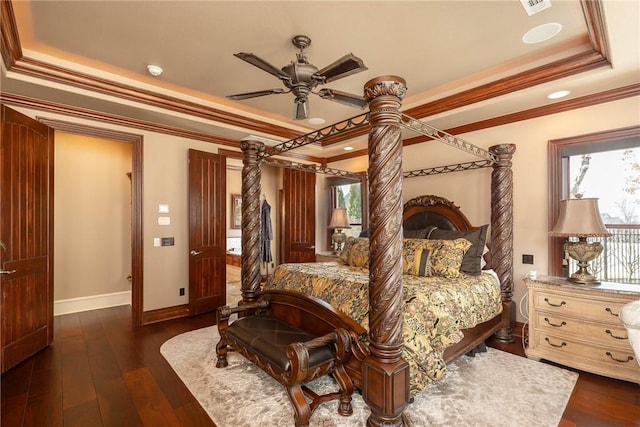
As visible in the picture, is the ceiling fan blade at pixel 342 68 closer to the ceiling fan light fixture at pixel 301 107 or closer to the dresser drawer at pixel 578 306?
the ceiling fan light fixture at pixel 301 107

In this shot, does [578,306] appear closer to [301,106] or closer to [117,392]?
[301,106]

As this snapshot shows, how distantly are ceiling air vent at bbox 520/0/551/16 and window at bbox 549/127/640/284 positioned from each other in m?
1.65

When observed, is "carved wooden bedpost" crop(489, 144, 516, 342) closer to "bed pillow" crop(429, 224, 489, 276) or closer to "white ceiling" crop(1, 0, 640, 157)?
"bed pillow" crop(429, 224, 489, 276)

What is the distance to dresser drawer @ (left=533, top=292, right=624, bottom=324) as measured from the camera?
248cm

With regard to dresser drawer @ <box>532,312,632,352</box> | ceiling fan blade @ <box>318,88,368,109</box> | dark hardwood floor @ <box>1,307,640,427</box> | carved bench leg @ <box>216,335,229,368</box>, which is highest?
ceiling fan blade @ <box>318,88,368,109</box>

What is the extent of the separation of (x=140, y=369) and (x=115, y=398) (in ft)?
1.48

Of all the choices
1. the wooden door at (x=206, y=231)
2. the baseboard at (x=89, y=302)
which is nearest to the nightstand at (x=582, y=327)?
the wooden door at (x=206, y=231)

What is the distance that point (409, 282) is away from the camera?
2668 mm

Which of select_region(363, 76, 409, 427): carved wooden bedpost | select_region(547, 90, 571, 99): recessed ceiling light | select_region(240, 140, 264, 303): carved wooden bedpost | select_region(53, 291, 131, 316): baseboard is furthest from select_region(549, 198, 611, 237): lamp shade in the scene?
select_region(53, 291, 131, 316): baseboard

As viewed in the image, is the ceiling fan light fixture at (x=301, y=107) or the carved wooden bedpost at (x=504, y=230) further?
the carved wooden bedpost at (x=504, y=230)

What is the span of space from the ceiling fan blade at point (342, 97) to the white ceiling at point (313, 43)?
0.52 meters

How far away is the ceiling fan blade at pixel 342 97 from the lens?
246 centimetres

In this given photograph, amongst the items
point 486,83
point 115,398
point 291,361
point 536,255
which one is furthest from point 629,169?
point 115,398

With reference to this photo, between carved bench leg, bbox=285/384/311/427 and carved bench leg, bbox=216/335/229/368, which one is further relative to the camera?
carved bench leg, bbox=216/335/229/368
